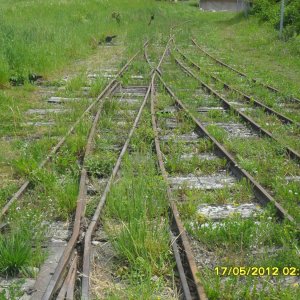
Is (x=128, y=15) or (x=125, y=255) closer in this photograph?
(x=125, y=255)

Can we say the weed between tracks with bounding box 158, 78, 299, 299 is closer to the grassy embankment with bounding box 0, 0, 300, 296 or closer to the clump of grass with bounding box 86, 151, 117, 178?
the clump of grass with bounding box 86, 151, 117, 178

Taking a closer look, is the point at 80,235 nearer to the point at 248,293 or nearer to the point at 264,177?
the point at 248,293

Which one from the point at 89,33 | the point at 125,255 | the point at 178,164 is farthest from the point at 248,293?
the point at 89,33

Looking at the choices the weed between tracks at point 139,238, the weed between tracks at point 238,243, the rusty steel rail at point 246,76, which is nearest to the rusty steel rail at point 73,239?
the weed between tracks at point 139,238

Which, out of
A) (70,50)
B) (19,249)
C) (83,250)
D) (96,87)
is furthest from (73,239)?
(70,50)

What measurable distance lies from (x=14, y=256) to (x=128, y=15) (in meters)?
28.4

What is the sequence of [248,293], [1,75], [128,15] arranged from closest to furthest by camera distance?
[248,293]
[1,75]
[128,15]

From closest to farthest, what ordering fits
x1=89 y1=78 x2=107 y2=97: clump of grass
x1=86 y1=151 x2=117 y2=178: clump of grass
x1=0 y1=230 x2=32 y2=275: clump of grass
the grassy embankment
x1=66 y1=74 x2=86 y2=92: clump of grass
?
1. x1=0 y1=230 x2=32 y2=275: clump of grass
2. x1=86 y1=151 x2=117 y2=178: clump of grass
3. the grassy embankment
4. x1=89 y1=78 x2=107 y2=97: clump of grass
5. x1=66 y1=74 x2=86 y2=92: clump of grass

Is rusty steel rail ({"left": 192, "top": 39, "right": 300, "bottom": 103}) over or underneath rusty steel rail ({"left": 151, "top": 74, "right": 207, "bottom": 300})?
over

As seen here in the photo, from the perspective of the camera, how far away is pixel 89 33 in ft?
71.1

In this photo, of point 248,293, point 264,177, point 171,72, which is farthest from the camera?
point 171,72

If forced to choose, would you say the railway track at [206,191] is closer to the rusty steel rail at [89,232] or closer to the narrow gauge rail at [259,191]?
the narrow gauge rail at [259,191]

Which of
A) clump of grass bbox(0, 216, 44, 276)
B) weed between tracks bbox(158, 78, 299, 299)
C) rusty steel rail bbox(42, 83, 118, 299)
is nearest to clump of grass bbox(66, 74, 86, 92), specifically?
rusty steel rail bbox(42, 83, 118, 299)

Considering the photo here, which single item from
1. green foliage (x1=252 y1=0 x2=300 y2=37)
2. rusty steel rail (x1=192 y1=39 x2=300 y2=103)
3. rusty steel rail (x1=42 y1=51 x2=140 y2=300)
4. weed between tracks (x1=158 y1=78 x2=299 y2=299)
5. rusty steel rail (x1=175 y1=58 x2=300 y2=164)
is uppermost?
green foliage (x1=252 y1=0 x2=300 y2=37)
